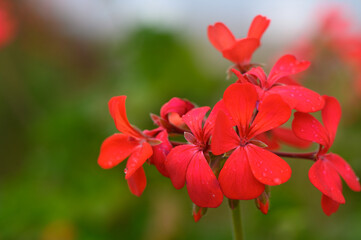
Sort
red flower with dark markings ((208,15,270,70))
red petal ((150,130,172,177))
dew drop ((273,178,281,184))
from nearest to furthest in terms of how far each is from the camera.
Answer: dew drop ((273,178,281,184)) < red petal ((150,130,172,177)) < red flower with dark markings ((208,15,270,70))

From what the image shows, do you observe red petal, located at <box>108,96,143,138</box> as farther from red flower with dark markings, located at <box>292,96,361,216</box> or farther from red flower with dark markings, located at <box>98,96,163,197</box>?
red flower with dark markings, located at <box>292,96,361,216</box>

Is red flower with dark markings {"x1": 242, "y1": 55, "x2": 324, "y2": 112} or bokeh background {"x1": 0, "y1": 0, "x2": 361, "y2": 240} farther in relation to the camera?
bokeh background {"x1": 0, "y1": 0, "x2": 361, "y2": 240}

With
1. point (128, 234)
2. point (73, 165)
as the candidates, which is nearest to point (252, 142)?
point (128, 234)

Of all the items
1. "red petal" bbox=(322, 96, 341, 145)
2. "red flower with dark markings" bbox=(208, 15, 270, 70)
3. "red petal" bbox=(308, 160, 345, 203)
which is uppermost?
"red flower with dark markings" bbox=(208, 15, 270, 70)

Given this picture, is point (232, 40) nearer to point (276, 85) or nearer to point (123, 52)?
point (276, 85)

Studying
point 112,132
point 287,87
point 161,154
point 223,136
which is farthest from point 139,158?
point 112,132

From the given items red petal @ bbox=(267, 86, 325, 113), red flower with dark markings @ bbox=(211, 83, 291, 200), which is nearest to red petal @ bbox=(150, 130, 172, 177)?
red flower with dark markings @ bbox=(211, 83, 291, 200)

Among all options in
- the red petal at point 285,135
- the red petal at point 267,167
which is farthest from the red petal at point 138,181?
the red petal at point 285,135

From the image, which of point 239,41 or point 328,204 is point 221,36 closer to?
point 239,41

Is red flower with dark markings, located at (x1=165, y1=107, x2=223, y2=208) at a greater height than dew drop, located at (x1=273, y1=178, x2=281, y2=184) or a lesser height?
greater
